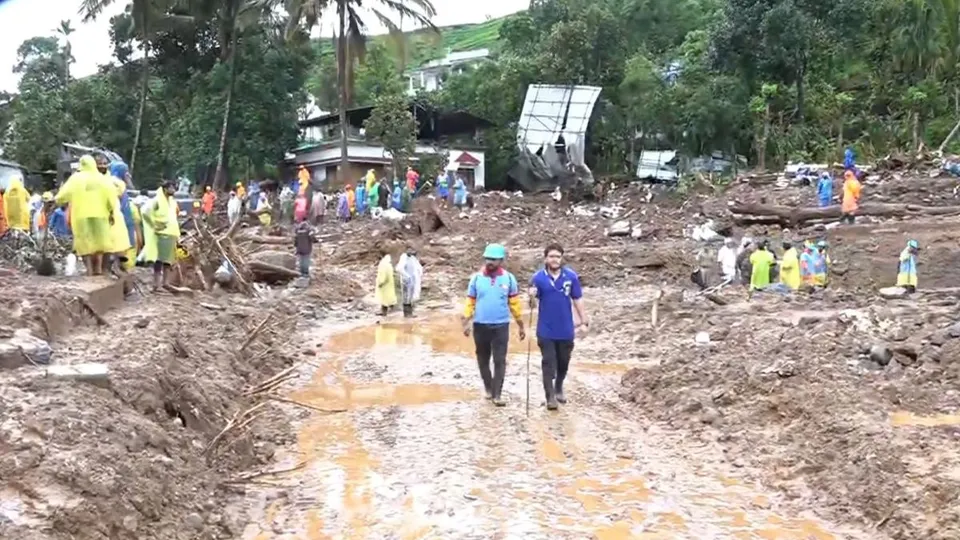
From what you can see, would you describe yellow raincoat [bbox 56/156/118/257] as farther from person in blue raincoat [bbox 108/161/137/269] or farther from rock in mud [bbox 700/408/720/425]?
rock in mud [bbox 700/408/720/425]

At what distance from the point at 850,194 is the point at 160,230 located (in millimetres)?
15154

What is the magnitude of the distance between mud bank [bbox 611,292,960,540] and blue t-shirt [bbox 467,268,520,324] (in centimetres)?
178

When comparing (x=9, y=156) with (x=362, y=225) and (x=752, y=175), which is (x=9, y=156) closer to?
(x=362, y=225)

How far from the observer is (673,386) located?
10.5 meters

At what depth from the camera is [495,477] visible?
741 centimetres

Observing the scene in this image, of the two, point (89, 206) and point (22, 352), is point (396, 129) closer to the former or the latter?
point (89, 206)

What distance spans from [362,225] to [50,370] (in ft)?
70.4

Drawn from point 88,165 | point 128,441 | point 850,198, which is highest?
point 88,165

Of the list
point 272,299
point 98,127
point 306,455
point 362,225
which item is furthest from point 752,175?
point 98,127

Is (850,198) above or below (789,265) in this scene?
above

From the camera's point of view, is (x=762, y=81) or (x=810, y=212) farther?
(x=762, y=81)

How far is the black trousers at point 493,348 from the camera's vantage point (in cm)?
959

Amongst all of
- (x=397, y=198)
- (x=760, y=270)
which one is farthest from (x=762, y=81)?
(x=760, y=270)

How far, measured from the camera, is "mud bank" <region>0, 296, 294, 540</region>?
5.21 meters
